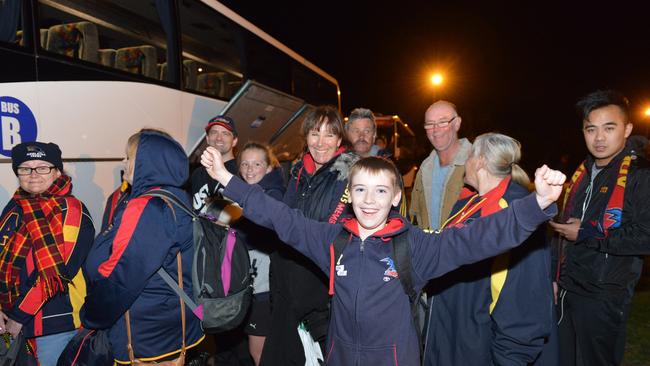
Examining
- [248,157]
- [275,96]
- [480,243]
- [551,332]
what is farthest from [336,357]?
[275,96]

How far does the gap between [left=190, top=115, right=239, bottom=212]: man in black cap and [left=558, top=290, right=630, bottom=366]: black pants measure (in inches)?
121

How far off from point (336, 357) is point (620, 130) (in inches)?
99.2

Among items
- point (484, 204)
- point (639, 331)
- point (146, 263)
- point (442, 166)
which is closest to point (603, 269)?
point (484, 204)

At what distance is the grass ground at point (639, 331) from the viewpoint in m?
4.71

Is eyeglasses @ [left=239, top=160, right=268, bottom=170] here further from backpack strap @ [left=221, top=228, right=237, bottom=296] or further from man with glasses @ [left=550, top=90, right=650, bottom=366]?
man with glasses @ [left=550, top=90, right=650, bottom=366]

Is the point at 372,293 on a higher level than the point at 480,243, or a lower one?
lower

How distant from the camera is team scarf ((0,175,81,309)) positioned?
2717 mm

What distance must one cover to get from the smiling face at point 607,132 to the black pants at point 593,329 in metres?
1.00

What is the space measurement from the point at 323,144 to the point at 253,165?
1011 millimetres

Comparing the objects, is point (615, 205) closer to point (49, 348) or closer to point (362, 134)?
point (362, 134)

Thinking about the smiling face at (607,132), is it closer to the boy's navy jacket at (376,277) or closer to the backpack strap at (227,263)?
the boy's navy jacket at (376,277)

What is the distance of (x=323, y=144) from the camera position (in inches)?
121

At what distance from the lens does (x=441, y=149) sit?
3.78m

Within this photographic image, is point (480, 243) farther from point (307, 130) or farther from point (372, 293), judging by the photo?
point (307, 130)
